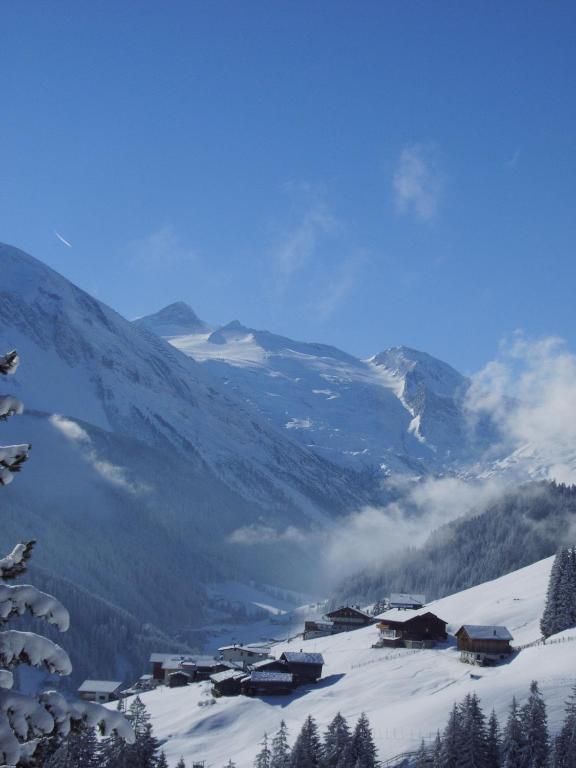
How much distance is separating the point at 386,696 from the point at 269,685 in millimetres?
17273

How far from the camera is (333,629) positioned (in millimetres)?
150250

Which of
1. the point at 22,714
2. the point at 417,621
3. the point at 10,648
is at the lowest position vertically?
the point at 22,714

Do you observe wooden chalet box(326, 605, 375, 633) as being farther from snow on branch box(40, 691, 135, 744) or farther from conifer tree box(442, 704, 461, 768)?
snow on branch box(40, 691, 135, 744)

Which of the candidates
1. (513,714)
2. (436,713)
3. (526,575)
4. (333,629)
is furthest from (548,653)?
(333,629)

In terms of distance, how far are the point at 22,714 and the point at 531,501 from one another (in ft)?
638

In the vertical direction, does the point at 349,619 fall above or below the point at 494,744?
above

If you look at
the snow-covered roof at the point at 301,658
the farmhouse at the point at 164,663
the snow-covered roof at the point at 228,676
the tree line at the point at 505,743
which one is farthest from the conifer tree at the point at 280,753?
the farmhouse at the point at 164,663

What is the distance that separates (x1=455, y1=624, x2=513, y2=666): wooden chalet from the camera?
90.8 m

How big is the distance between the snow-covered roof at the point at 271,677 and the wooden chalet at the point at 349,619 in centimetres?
5349

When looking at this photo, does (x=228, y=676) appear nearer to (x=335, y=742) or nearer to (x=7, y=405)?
(x=335, y=742)

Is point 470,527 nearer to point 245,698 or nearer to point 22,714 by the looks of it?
point 245,698

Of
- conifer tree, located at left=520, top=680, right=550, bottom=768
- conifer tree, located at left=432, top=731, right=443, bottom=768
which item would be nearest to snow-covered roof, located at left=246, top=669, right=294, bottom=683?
conifer tree, located at left=432, top=731, right=443, bottom=768

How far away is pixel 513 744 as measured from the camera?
204 ft

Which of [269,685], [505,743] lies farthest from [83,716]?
[269,685]
